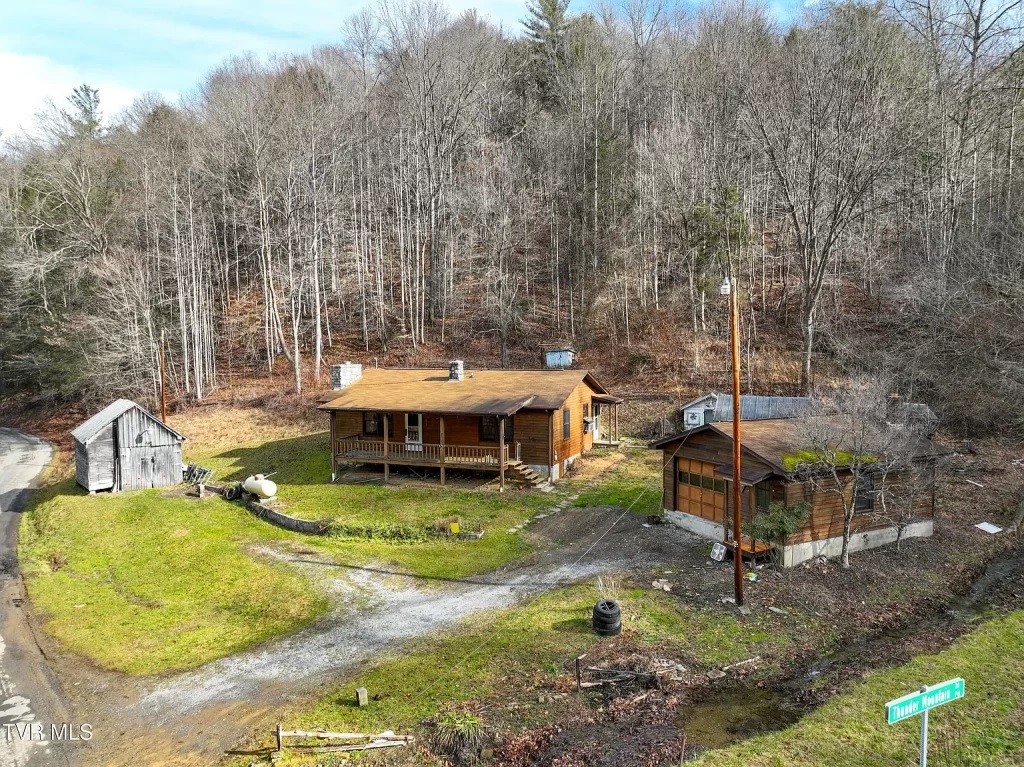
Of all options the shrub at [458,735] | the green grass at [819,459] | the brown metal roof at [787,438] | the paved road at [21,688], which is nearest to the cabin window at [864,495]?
the green grass at [819,459]

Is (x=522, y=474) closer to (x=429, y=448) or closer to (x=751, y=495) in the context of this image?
(x=429, y=448)

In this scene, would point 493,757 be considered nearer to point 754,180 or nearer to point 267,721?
point 267,721

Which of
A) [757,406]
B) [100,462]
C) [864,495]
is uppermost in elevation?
[757,406]

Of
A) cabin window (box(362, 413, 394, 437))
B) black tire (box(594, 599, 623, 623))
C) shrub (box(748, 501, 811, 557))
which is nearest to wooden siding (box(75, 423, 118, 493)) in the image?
cabin window (box(362, 413, 394, 437))

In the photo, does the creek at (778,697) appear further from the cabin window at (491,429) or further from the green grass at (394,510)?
the cabin window at (491,429)

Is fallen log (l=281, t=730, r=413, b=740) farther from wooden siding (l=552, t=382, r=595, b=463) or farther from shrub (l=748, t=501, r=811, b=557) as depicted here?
wooden siding (l=552, t=382, r=595, b=463)

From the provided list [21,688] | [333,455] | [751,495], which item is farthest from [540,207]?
[21,688]
